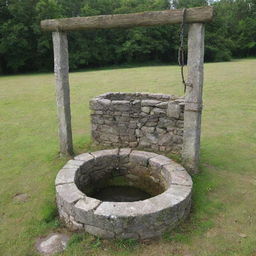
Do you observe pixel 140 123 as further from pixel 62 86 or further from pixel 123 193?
pixel 62 86

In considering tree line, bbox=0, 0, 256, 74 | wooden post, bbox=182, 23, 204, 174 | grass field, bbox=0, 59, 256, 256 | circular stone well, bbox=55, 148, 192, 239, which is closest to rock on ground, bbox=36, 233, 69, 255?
grass field, bbox=0, 59, 256, 256

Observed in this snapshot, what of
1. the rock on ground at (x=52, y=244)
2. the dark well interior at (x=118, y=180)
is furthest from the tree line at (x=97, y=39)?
the rock on ground at (x=52, y=244)

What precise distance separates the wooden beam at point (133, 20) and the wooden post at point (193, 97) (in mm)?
218

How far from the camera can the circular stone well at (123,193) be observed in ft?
12.5

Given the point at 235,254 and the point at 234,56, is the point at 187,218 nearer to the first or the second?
the point at 235,254

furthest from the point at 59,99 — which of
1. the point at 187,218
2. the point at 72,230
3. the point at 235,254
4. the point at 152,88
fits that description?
the point at 152,88

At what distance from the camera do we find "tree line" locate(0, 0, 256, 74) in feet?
103

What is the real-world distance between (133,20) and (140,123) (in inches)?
104

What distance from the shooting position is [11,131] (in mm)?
9133

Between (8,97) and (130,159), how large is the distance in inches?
471

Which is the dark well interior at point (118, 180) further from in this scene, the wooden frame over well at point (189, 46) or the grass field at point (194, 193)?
the wooden frame over well at point (189, 46)

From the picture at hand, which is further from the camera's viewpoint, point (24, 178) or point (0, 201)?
point (24, 178)

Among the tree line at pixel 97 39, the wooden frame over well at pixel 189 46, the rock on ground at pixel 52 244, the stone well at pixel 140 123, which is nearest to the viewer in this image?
the rock on ground at pixel 52 244

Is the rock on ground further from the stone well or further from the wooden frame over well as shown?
the stone well
